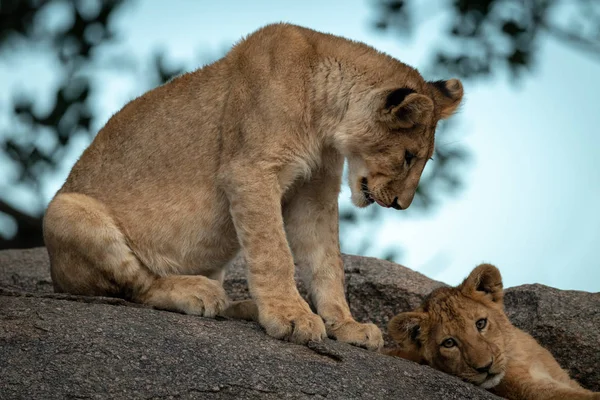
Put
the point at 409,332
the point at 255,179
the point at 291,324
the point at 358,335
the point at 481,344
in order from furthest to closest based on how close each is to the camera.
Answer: the point at 409,332, the point at 481,344, the point at 358,335, the point at 255,179, the point at 291,324

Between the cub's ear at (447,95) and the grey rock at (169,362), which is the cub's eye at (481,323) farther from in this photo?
the cub's ear at (447,95)

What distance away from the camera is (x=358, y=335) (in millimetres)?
5746

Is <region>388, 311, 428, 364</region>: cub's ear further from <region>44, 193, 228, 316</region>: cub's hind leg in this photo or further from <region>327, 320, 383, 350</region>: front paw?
<region>44, 193, 228, 316</region>: cub's hind leg

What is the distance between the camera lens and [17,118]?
876cm

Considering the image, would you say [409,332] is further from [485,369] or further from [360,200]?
[360,200]

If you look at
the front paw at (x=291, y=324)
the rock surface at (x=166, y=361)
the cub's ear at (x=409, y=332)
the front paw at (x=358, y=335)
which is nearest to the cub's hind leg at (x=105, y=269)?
the rock surface at (x=166, y=361)

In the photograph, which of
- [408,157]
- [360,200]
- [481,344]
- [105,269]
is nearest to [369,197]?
[360,200]

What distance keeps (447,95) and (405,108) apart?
2.16ft

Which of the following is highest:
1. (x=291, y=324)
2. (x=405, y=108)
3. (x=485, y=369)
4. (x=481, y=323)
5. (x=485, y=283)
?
(x=405, y=108)

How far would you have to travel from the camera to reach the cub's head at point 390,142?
19.2 ft

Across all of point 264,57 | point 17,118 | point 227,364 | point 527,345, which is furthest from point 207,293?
point 17,118

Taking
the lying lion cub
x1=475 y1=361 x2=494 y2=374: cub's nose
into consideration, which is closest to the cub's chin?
the lying lion cub

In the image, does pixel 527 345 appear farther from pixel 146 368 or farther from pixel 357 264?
pixel 146 368

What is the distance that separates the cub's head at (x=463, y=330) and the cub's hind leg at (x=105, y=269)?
46.4 inches
